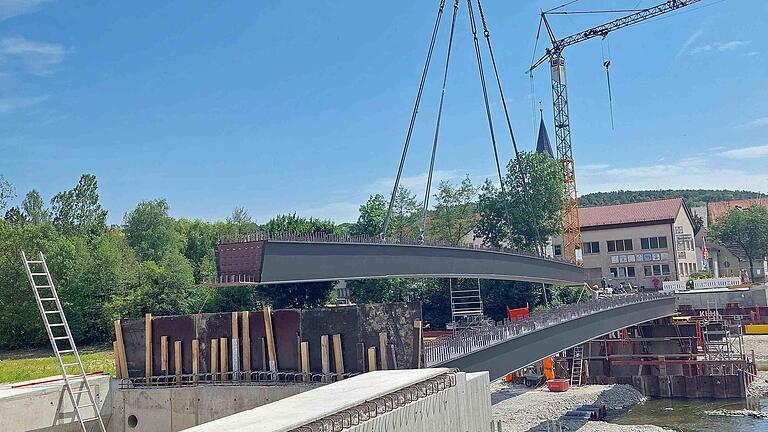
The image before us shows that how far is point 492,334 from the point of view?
818 inches

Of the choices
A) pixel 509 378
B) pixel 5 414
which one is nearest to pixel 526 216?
pixel 509 378

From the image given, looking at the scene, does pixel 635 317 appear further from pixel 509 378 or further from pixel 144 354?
pixel 144 354

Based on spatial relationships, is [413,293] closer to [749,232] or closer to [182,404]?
[182,404]

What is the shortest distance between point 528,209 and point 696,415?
29723 millimetres

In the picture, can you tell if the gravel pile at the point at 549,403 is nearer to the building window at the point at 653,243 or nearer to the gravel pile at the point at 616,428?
the gravel pile at the point at 616,428

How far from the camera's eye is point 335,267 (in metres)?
21.2

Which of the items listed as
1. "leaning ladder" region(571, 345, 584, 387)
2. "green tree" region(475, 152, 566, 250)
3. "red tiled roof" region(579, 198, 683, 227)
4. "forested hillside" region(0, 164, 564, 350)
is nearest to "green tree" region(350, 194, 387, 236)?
"forested hillside" region(0, 164, 564, 350)

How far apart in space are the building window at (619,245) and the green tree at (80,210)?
60.3 meters

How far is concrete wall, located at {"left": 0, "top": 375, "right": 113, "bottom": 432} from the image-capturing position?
18.0m

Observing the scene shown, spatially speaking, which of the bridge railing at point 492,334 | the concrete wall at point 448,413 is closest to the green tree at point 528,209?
the bridge railing at point 492,334

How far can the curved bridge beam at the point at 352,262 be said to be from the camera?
18.5 meters

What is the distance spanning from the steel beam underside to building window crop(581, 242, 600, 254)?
40.3m

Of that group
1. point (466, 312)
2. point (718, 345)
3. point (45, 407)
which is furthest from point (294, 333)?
point (718, 345)

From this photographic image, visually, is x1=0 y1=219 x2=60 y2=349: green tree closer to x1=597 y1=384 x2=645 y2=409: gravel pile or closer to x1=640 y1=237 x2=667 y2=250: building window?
x1=597 y1=384 x2=645 y2=409: gravel pile
